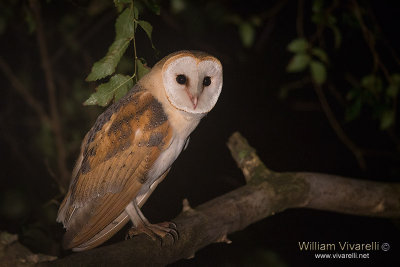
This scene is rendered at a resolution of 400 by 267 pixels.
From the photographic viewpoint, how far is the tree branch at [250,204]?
1.21 metres

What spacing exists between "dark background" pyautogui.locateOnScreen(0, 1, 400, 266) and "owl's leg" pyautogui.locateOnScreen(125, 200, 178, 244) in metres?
1.26

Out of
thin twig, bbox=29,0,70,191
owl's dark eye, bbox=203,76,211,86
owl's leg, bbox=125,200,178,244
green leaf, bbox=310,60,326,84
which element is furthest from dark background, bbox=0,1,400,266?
owl's dark eye, bbox=203,76,211,86

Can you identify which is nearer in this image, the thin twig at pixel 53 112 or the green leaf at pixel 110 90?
the green leaf at pixel 110 90

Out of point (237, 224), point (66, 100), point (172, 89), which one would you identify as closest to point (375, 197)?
point (237, 224)

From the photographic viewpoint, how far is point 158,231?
4.28 feet

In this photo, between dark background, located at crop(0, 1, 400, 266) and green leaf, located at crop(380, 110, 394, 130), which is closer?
green leaf, located at crop(380, 110, 394, 130)

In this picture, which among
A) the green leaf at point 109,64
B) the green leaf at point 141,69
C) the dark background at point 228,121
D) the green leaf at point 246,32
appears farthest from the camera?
the dark background at point 228,121

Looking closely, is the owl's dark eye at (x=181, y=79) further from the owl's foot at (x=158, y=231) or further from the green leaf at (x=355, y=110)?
the green leaf at (x=355, y=110)

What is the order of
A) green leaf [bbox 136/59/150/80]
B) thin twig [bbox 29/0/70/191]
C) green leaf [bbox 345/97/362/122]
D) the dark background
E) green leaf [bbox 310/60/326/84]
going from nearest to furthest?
green leaf [bbox 136/59/150/80] → green leaf [bbox 310/60/326/84] → green leaf [bbox 345/97/362/122] → thin twig [bbox 29/0/70/191] → the dark background

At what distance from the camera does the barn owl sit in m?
1.29

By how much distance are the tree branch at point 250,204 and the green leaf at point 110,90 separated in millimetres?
434

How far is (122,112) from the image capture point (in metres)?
1.32

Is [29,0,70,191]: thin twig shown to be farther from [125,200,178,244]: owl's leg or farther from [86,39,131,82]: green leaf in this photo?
[86,39,131,82]: green leaf

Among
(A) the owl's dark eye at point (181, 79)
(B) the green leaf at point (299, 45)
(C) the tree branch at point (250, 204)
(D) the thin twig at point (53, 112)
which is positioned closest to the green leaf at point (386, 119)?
(C) the tree branch at point (250, 204)
